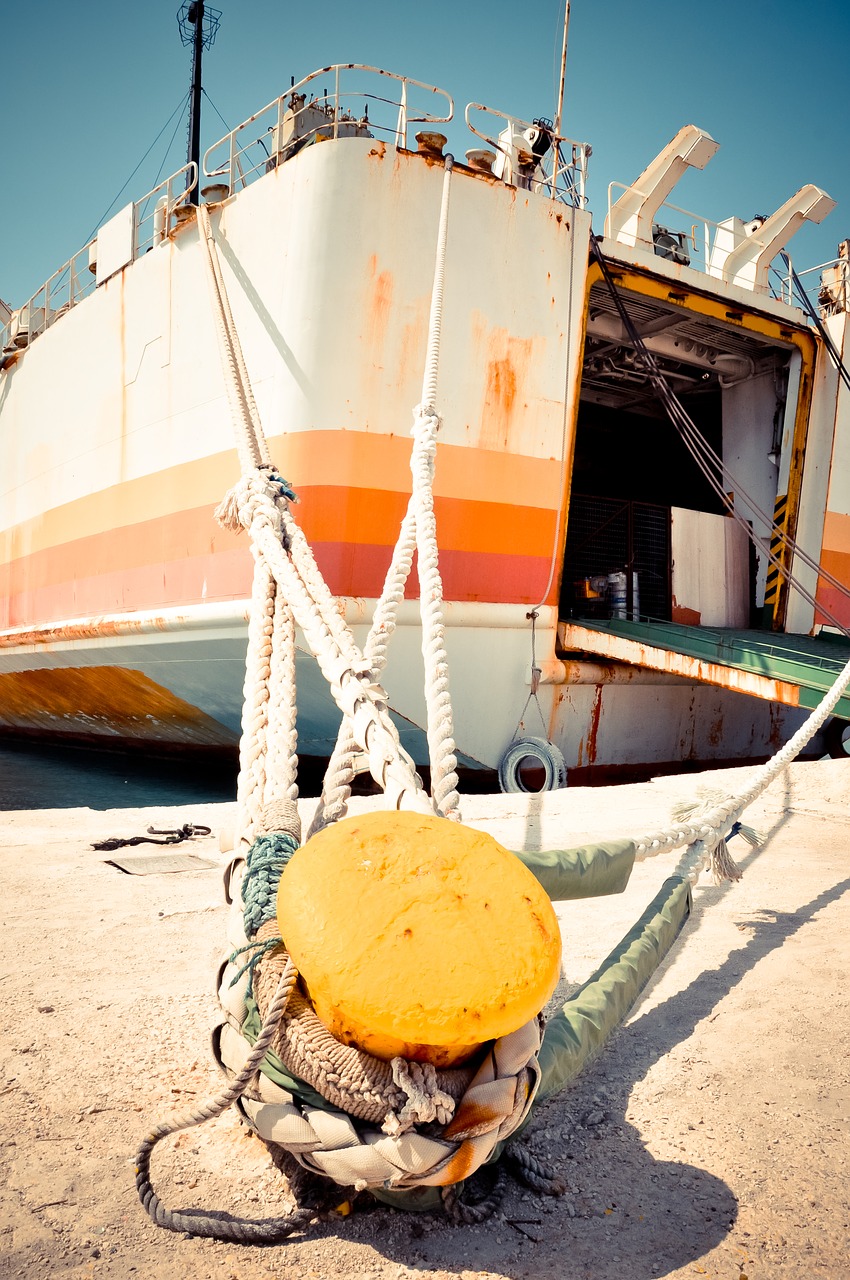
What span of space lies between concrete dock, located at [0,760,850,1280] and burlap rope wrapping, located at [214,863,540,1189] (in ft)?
0.57

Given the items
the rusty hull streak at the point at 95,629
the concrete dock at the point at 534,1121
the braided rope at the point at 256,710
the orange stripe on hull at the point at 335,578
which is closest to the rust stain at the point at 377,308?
the orange stripe on hull at the point at 335,578

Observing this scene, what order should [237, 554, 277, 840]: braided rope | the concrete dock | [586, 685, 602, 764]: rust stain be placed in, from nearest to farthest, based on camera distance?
the concrete dock → [237, 554, 277, 840]: braided rope → [586, 685, 602, 764]: rust stain

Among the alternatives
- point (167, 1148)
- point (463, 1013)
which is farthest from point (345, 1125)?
point (167, 1148)

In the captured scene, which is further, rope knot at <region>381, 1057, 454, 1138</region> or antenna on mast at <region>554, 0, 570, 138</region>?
antenna on mast at <region>554, 0, 570, 138</region>

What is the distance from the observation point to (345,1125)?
1126 mm

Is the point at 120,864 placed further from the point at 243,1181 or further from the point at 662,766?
the point at 662,766

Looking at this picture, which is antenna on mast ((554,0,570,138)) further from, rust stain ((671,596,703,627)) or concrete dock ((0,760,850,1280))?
concrete dock ((0,760,850,1280))

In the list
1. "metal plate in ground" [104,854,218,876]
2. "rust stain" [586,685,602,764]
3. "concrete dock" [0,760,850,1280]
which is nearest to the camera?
"concrete dock" [0,760,850,1280]

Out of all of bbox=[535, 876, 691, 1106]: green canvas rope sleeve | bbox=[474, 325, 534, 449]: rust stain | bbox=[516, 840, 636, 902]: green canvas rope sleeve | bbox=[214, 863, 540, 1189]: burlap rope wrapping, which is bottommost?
bbox=[535, 876, 691, 1106]: green canvas rope sleeve

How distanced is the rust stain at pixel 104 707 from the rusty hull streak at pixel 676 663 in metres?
3.23

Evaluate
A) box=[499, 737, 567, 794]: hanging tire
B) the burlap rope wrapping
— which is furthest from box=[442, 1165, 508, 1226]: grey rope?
box=[499, 737, 567, 794]: hanging tire

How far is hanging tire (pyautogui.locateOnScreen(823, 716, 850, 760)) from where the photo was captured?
24.9ft

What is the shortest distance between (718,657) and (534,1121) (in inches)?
208

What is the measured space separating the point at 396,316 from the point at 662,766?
4.47 meters
